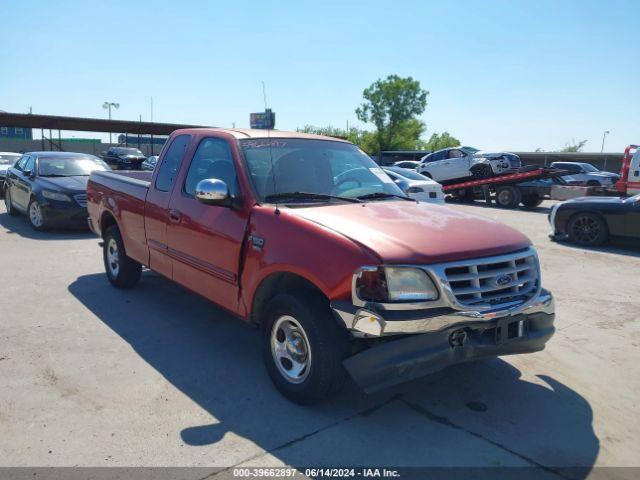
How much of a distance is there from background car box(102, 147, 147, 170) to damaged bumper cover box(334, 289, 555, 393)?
1201 inches

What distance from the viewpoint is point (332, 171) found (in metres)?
4.47

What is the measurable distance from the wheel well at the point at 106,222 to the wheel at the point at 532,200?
1655cm

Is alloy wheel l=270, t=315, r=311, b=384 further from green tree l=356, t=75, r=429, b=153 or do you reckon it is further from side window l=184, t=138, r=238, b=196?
green tree l=356, t=75, r=429, b=153

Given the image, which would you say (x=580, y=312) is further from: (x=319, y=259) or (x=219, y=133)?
(x=219, y=133)

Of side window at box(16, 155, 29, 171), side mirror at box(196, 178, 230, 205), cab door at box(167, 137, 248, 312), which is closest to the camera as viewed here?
side mirror at box(196, 178, 230, 205)

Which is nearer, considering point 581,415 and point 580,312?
point 581,415

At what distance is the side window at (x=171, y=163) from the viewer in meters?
4.91

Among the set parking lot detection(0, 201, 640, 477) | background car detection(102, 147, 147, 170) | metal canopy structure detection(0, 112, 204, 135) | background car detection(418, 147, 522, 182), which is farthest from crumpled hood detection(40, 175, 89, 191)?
background car detection(102, 147, 147, 170)

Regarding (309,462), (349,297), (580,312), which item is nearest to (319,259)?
(349,297)

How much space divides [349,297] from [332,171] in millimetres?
1710

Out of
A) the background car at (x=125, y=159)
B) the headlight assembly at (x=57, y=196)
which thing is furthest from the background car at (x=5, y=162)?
the background car at (x=125, y=159)

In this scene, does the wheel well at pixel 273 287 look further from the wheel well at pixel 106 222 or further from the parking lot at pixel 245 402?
the wheel well at pixel 106 222

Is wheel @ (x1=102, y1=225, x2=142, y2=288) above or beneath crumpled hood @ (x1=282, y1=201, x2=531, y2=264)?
beneath

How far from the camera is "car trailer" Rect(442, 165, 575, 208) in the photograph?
1827 cm
